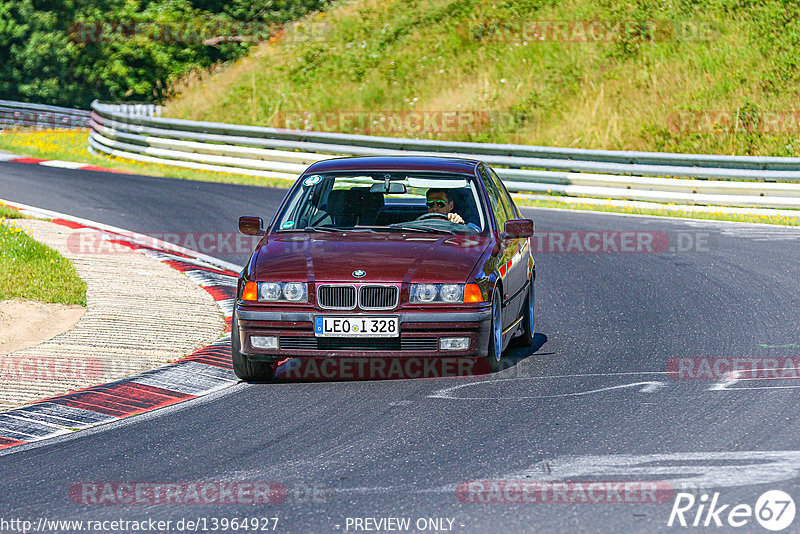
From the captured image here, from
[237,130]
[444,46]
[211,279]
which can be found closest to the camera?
[211,279]

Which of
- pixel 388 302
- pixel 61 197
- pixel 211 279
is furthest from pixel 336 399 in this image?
pixel 61 197

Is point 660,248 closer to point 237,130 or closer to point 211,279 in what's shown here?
point 211,279

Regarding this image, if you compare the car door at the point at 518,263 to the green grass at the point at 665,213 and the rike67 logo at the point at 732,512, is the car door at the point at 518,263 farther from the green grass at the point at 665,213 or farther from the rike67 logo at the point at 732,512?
the green grass at the point at 665,213

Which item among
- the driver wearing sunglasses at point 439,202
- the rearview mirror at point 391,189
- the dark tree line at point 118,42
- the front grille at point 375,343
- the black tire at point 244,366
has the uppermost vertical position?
the dark tree line at point 118,42

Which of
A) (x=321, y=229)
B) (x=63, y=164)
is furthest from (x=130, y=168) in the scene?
(x=321, y=229)

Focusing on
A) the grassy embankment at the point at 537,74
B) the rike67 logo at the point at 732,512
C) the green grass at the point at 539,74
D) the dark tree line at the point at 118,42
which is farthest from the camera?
the dark tree line at the point at 118,42

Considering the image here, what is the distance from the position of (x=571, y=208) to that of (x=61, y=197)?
28.8 ft

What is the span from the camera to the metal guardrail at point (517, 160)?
19594 mm

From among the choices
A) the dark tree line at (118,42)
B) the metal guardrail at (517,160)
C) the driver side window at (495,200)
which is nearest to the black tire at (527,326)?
the driver side window at (495,200)

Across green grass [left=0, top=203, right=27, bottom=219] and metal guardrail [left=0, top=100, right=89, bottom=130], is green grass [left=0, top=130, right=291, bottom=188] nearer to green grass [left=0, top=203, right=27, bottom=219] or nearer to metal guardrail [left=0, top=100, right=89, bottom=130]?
metal guardrail [left=0, top=100, right=89, bottom=130]

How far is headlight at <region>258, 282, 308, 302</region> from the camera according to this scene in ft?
26.6

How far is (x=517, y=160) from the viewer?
22.3 metres

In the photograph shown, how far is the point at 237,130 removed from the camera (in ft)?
82.4

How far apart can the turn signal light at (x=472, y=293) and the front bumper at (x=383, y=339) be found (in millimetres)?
77
